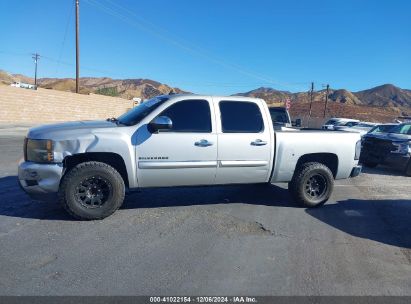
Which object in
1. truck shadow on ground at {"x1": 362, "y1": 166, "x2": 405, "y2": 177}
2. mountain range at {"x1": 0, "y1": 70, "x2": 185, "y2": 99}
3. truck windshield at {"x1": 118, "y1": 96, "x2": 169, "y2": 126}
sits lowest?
truck shadow on ground at {"x1": 362, "y1": 166, "x2": 405, "y2": 177}

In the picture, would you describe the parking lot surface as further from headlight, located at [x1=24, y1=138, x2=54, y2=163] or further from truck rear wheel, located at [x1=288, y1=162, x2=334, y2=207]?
headlight, located at [x1=24, y1=138, x2=54, y2=163]

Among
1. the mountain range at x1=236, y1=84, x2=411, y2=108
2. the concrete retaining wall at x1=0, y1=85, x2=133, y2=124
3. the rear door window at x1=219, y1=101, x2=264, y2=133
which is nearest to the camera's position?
the rear door window at x1=219, y1=101, x2=264, y2=133

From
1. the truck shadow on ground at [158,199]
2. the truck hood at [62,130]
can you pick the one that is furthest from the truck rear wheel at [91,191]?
the truck hood at [62,130]

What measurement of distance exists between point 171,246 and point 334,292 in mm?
1956

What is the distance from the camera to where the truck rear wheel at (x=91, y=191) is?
5.33 metres

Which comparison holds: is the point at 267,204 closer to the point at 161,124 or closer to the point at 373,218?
the point at 373,218

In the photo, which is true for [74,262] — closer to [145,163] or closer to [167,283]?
[167,283]

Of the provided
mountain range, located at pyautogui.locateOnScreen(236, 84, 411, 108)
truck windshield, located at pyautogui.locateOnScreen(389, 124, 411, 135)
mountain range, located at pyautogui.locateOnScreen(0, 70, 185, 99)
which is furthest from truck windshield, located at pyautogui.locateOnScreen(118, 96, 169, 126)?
mountain range, located at pyautogui.locateOnScreen(236, 84, 411, 108)

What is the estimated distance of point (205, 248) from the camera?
4676 mm

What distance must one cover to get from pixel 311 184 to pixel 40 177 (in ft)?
14.8

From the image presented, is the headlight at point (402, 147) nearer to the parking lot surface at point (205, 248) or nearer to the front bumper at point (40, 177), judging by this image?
the parking lot surface at point (205, 248)

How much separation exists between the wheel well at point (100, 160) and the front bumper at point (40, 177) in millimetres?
189

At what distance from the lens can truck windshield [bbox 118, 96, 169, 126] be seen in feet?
19.3

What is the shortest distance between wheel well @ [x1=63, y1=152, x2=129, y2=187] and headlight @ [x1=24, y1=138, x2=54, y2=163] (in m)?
0.23
